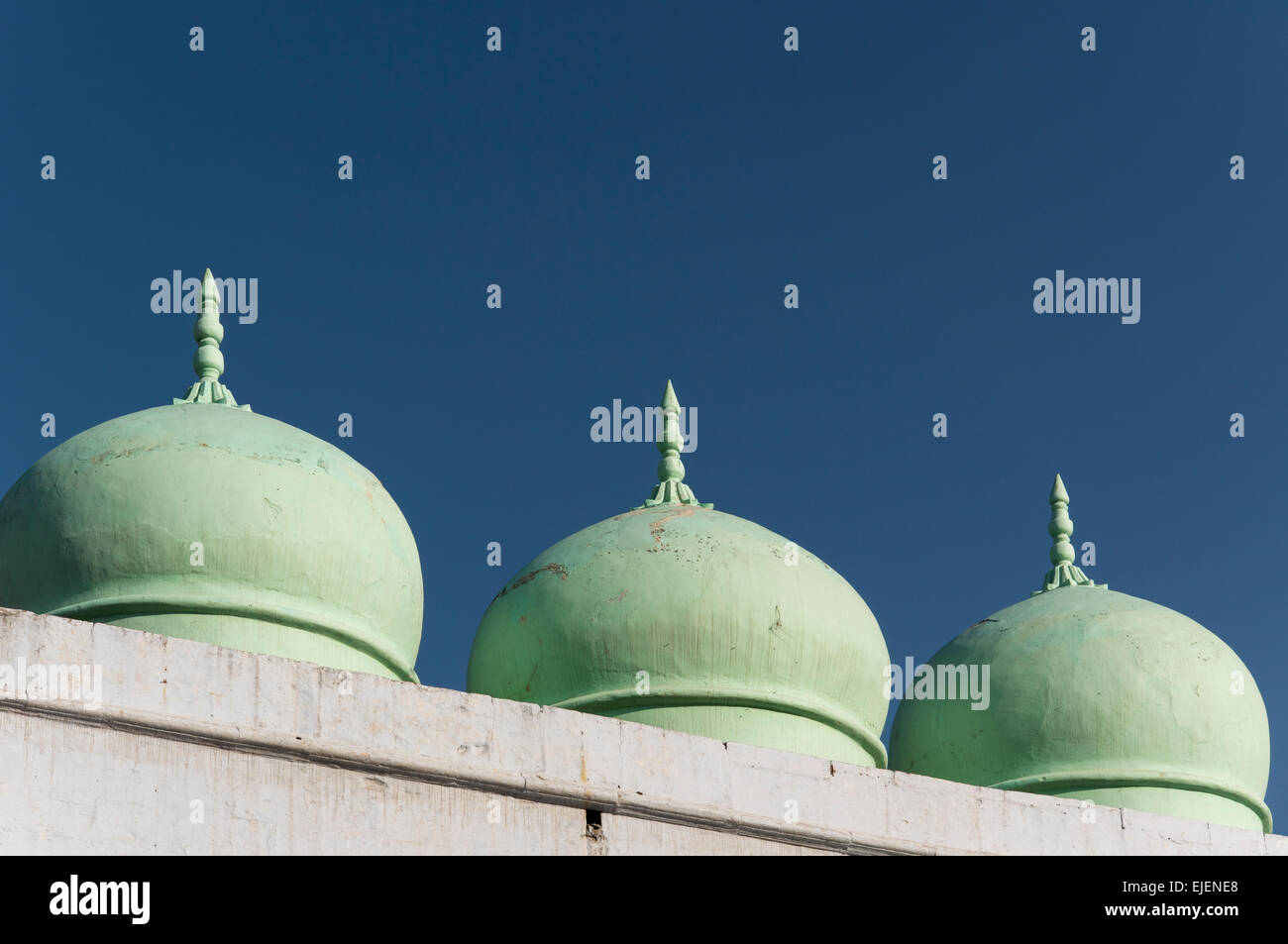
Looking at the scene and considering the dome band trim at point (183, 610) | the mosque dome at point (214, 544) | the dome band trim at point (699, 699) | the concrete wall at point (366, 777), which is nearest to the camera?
the concrete wall at point (366, 777)

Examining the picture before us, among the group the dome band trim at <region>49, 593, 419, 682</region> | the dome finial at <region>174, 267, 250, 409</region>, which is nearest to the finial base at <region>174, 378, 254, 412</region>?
the dome finial at <region>174, 267, 250, 409</region>

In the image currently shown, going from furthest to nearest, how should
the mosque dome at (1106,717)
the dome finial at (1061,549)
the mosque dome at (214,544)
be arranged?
the dome finial at (1061,549), the mosque dome at (1106,717), the mosque dome at (214,544)

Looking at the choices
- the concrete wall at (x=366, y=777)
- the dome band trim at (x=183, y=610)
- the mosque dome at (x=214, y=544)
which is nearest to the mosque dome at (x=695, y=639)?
the mosque dome at (x=214, y=544)

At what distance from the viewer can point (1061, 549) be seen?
16.3 m

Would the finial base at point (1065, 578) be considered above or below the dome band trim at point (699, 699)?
above

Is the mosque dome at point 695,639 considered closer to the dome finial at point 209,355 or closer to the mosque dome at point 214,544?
the mosque dome at point 214,544

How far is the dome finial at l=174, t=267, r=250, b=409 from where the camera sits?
13820mm

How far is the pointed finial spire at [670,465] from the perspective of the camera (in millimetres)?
14812

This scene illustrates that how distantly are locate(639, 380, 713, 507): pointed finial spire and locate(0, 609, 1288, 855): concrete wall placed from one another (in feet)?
10.7

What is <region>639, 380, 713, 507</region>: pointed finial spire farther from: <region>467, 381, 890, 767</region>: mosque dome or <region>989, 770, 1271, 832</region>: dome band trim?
<region>989, 770, 1271, 832</region>: dome band trim
